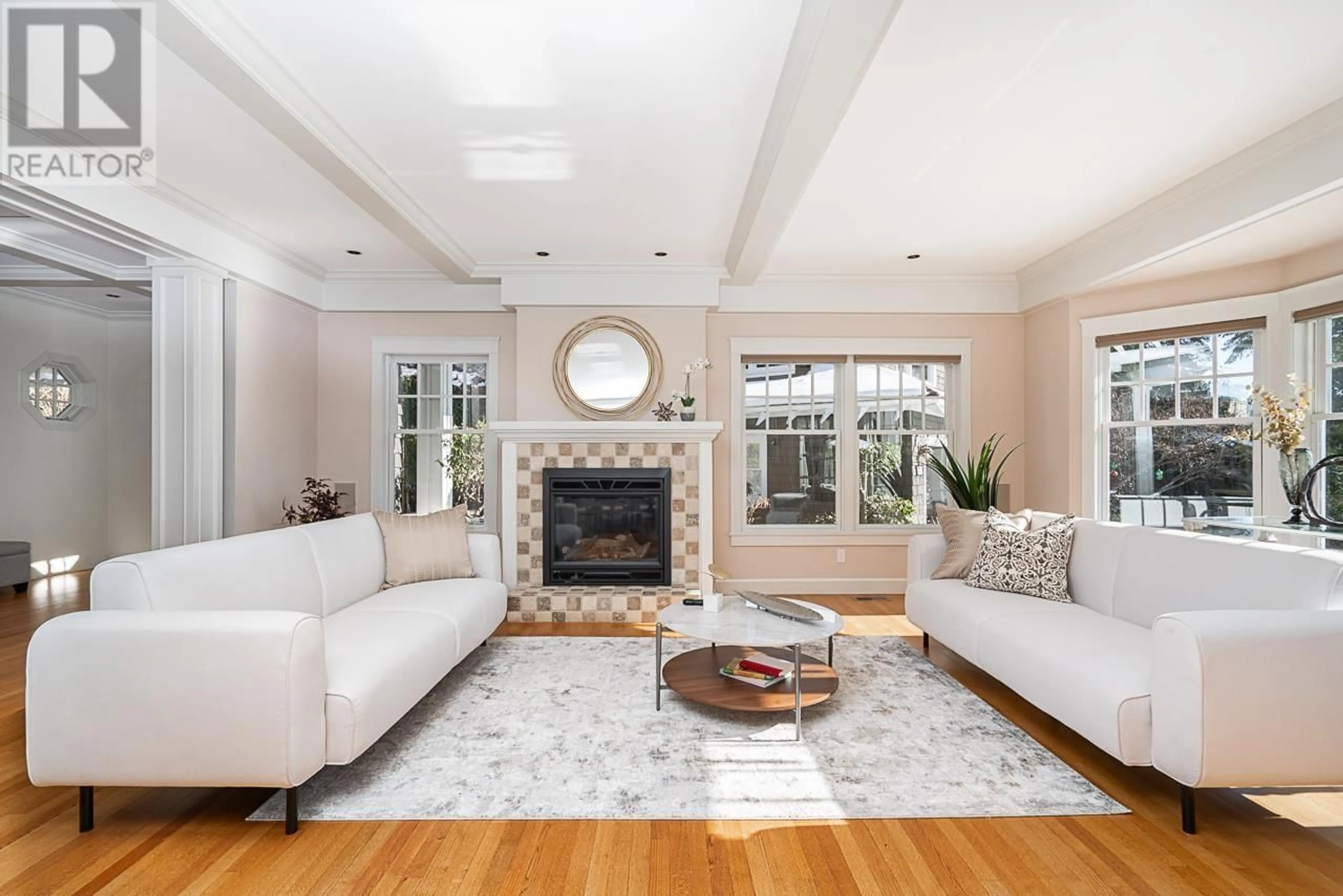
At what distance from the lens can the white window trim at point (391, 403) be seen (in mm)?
5242

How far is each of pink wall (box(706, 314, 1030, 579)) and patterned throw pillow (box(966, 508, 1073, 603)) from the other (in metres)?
1.82

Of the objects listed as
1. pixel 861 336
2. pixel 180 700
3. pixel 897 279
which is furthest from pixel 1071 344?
pixel 180 700

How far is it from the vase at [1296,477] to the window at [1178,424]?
45.2 inches

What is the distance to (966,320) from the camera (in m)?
5.25

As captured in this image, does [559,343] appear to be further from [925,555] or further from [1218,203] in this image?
[1218,203]

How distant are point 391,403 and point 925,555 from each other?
4.17 meters

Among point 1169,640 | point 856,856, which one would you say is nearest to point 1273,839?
point 1169,640

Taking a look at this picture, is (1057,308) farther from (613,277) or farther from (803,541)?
A: (613,277)

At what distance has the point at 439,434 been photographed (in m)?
5.38

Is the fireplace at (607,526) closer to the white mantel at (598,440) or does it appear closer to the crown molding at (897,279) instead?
the white mantel at (598,440)

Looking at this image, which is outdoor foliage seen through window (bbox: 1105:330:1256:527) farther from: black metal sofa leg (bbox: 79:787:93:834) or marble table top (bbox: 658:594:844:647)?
black metal sofa leg (bbox: 79:787:93:834)

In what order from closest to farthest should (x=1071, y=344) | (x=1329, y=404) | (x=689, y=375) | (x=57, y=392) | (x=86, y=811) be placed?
(x=86, y=811), (x=1329, y=404), (x=1071, y=344), (x=689, y=375), (x=57, y=392)

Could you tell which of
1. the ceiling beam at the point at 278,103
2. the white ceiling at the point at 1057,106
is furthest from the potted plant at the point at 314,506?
the white ceiling at the point at 1057,106

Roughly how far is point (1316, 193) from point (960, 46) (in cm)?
183
